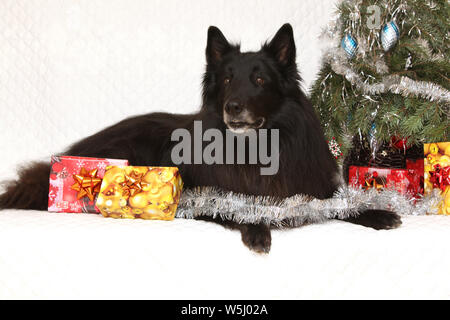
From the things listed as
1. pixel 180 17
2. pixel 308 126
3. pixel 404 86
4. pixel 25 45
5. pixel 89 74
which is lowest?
pixel 308 126

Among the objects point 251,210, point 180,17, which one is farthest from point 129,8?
point 251,210

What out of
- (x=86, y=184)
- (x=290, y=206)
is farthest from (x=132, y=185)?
(x=290, y=206)

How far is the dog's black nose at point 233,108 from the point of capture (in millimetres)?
1600

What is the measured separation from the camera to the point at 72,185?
1798mm

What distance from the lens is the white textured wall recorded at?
8.36 feet

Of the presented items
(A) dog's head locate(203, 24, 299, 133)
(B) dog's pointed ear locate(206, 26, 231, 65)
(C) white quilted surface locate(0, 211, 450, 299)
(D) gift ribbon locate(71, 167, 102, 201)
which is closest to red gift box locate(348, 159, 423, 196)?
(C) white quilted surface locate(0, 211, 450, 299)

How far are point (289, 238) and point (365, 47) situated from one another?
111 centimetres

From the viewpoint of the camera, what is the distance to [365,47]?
2.01 metres

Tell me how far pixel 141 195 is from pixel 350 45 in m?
1.23

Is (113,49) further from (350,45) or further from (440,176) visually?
(440,176)

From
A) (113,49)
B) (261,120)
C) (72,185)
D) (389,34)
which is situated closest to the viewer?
(261,120)

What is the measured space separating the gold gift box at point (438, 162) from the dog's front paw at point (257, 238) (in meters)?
0.86

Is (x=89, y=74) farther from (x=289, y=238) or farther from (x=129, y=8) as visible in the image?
(x=289, y=238)

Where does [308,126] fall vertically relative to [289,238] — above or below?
above
